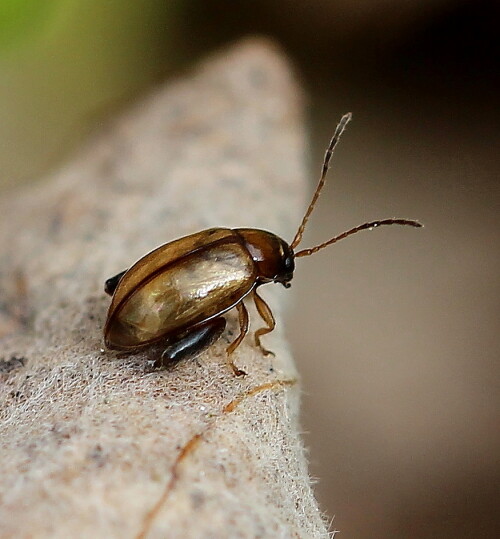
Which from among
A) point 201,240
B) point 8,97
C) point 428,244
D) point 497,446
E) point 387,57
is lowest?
point 497,446

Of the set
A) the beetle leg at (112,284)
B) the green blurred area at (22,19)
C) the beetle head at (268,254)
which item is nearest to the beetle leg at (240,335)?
the beetle head at (268,254)

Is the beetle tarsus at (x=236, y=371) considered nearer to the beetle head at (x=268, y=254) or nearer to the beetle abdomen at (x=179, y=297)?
the beetle abdomen at (x=179, y=297)

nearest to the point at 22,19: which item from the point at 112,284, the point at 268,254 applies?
the point at 112,284

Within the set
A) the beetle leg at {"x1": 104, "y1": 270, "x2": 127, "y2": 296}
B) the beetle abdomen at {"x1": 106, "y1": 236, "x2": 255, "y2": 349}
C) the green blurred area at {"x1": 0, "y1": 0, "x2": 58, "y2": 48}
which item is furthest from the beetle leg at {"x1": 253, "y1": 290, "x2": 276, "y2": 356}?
the green blurred area at {"x1": 0, "y1": 0, "x2": 58, "y2": 48}

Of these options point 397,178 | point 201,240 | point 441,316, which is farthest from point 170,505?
point 397,178

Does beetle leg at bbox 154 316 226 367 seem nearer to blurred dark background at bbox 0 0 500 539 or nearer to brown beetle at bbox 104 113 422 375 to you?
brown beetle at bbox 104 113 422 375

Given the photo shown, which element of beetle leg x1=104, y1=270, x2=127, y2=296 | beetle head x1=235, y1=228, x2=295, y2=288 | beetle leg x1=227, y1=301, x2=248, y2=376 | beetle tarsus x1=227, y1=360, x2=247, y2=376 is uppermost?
beetle leg x1=104, y1=270, x2=127, y2=296

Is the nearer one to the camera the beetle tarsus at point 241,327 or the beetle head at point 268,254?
the beetle tarsus at point 241,327

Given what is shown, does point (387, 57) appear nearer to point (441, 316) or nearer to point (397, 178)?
point (397, 178)
